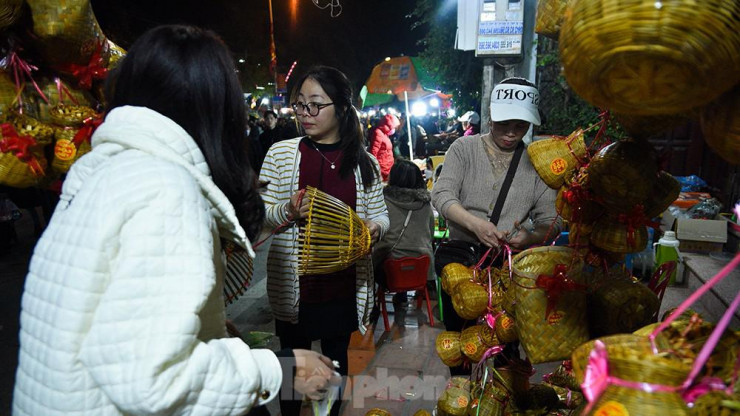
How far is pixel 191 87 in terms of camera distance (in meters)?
1.17

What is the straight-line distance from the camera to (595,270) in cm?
155

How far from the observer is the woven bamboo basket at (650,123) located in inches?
44.3

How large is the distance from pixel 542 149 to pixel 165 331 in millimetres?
1352

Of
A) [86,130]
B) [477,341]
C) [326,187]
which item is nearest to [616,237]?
[477,341]

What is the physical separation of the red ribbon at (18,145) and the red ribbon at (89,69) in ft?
1.09

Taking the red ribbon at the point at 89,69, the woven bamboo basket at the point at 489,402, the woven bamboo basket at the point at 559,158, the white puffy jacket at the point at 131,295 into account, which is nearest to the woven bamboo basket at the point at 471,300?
the woven bamboo basket at the point at 489,402

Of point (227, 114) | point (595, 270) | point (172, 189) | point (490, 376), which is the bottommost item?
point (490, 376)

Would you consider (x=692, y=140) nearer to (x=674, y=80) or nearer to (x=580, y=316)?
(x=580, y=316)

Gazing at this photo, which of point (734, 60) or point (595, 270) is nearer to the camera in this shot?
point (734, 60)

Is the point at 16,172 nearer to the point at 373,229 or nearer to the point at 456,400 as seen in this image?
the point at 373,229

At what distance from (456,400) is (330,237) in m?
1.02

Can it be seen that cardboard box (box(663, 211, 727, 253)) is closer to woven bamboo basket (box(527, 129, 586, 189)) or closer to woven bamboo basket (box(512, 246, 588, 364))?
woven bamboo basket (box(527, 129, 586, 189))

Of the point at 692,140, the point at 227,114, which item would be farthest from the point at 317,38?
the point at 227,114

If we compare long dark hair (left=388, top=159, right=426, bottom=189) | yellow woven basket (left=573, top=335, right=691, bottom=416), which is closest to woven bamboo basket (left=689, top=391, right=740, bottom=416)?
yellow woven basket (left=573, top=335, right=691, bottom=416)
